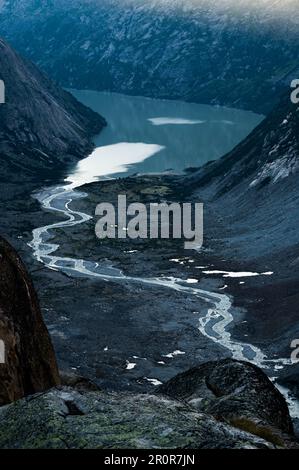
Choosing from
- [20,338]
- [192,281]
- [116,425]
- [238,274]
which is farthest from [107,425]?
[238,274]

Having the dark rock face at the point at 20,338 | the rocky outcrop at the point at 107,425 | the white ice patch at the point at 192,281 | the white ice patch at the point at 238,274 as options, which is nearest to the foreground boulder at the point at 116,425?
the rocky outcrop at the point at 107,425

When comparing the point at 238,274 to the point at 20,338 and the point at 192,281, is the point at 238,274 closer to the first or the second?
the point at 192,281

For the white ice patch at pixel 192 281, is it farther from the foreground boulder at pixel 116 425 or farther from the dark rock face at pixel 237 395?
the foreground boulder at pixel 116 425

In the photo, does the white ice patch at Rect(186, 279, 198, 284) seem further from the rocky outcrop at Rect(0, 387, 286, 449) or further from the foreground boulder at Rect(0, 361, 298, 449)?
the rocky outcrop at Rect(0, 387, 286, 449)
